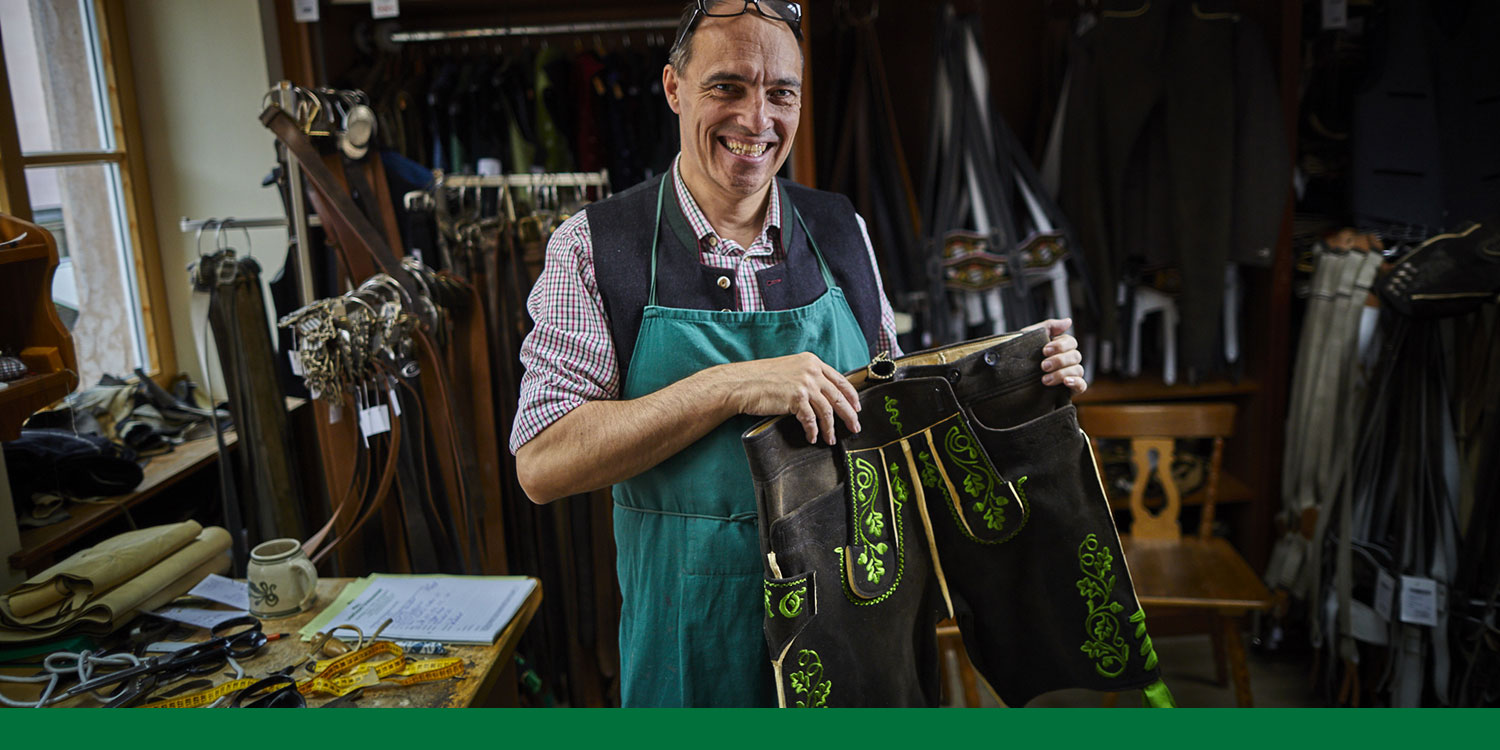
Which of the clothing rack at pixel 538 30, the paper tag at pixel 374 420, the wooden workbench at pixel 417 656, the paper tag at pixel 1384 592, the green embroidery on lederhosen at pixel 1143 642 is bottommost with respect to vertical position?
the paper tag at pixel 1384 592

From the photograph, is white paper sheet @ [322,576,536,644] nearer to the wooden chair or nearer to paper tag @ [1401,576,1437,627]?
the wooden chair


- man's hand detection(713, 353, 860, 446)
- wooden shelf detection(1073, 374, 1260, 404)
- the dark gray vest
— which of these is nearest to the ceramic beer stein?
the dark gray vest

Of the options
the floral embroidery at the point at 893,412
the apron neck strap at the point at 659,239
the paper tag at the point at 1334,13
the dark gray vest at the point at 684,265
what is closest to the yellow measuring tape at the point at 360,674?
the dark gray vest at the point at 684,265

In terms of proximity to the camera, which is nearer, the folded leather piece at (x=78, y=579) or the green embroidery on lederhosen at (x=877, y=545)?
the green embroidery on lederhosen at (x=877, y=545)

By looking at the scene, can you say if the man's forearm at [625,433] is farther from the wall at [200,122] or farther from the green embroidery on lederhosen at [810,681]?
the wall at [200,122]

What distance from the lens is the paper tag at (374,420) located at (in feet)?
6.19

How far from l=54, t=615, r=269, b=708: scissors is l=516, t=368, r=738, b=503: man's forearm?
595 mm

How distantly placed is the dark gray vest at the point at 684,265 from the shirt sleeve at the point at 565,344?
17mm

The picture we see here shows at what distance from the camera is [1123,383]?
294 centimetres

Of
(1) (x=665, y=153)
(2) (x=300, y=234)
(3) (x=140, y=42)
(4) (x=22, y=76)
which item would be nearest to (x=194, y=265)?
(2) (x=300, y=234)

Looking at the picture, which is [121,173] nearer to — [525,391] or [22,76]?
[22,76]

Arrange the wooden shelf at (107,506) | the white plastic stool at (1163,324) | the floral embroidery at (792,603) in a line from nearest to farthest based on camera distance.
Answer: the floral embroidery at (792,603) < the wooden shelf at (107,506) < the white plastic stool at (1163,324)

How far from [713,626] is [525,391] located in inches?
14.6

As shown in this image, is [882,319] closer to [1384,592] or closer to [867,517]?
[867,517]
